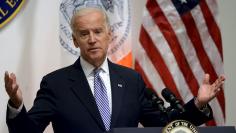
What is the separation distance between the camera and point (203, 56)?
254 cm

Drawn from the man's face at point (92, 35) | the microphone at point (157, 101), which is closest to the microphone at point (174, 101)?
the microphone at point (157, 101)

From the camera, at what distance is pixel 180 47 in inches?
99.0

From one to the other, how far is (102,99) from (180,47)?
923 mm

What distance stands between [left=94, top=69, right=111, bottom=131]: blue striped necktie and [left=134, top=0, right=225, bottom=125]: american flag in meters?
0.68

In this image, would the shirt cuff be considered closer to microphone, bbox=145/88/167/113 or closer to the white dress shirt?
the white dress shirt

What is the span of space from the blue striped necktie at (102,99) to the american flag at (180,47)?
2.24ft

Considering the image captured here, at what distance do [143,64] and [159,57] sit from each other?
11 cm

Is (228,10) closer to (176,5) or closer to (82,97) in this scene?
(176,5)

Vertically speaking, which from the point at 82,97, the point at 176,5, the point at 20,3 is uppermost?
the point at 20,3

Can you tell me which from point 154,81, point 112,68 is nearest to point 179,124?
point 112,68

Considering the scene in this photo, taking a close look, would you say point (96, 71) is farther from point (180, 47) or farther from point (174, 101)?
point (180, 47)

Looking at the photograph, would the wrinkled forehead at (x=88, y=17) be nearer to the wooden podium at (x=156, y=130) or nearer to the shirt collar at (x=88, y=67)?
the shirt collar at (x=88, y=67)

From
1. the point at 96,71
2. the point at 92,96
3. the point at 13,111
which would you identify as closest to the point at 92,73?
the point at 96,71

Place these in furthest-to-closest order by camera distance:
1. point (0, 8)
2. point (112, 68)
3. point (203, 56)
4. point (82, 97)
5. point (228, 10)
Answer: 1. point (228, 10)
2. point (203, 56)
3. point (0, 8)
4. point (112, 68)
5. point (82, 97)
